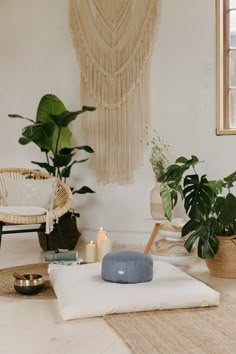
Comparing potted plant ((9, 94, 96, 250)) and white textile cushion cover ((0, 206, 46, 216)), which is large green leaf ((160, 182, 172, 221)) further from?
potted plant ((9, 94, 96, 250))

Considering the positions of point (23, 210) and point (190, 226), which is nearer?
point (190, 226)

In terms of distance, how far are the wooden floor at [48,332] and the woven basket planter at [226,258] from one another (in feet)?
0.89

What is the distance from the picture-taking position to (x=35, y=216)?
3.75 m

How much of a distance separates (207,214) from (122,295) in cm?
95

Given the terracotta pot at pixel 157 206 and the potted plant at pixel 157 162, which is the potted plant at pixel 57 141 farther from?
the terracotta pot at pixel 157 206

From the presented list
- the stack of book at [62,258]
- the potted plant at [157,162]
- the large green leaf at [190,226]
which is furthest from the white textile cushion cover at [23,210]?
the large green leaf at [190,226]

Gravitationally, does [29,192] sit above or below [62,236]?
above

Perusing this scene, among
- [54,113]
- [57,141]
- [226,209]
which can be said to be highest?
[54,113]

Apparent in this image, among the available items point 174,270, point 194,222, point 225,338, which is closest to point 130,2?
point 194,222

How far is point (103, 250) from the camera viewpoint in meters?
3.54

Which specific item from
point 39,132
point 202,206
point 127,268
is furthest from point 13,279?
point 39,132

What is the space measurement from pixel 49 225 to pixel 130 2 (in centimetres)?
196

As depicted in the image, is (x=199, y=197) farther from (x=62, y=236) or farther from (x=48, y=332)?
(x=62, y=236)

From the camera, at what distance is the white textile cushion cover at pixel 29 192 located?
400 cm
